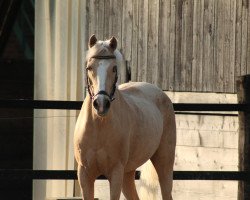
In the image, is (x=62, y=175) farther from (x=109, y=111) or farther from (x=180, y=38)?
(x=180, y=38)

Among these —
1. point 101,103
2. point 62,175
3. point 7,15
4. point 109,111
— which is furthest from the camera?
point 7,15

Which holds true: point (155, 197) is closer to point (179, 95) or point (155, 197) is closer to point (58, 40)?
point (179, 95)

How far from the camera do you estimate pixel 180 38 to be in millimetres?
10633

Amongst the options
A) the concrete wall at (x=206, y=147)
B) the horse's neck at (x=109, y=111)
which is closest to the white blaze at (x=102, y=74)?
the horse's neck at (x=109, y=111)

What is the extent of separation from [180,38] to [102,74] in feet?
13.4

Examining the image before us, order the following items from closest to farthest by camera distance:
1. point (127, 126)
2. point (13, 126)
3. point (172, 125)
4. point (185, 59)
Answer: point (127, 126), point (172, 125), point (185, 59), point (13, 126)

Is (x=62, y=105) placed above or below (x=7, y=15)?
below

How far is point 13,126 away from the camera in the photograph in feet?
55.0

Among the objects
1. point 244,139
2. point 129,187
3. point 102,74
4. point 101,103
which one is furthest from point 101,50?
point 244,139

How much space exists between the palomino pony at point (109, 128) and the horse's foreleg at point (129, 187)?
1.23ft

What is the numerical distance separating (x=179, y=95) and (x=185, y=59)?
391 mm

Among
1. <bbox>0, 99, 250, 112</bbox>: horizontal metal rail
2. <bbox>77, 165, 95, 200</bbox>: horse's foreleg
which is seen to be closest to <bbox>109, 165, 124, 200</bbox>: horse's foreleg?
<bbox>77, 165, 95, 200</bbox>: horse's foreleg

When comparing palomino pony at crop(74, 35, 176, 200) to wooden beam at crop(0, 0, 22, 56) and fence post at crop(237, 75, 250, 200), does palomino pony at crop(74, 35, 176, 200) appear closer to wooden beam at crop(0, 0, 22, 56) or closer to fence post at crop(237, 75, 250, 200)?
fence post at crop(237, 75, 250, 200)

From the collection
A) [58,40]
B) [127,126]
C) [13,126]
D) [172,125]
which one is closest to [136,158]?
[127,126]
